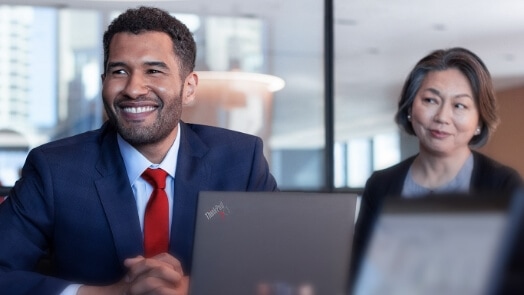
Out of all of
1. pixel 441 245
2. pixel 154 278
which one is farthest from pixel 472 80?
pixel 441 245

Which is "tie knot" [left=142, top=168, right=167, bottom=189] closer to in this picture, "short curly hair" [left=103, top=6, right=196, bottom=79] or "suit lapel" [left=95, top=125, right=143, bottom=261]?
"suit lapel" [left=95, top=125, right=143, bottom=261]

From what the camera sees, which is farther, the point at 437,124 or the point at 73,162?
the point at 437,124

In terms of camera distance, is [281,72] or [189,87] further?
[281,72]

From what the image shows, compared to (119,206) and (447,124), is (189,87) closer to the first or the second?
(119,206)

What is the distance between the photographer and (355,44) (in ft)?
17.0

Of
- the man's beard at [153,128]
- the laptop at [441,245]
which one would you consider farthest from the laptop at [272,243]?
the man's beard at [153,128]

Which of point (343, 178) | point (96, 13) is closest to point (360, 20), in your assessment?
point (343, 178)

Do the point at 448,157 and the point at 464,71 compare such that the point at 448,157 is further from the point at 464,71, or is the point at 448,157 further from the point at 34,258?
the point at 34,258

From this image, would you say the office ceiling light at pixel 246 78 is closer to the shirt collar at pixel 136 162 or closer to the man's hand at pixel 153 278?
the shirt collar at pixel 136 162

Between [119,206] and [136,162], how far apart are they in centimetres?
14

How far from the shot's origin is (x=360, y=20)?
204 inches

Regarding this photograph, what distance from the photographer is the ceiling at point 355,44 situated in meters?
5.08

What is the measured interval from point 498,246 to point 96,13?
14.5 feet

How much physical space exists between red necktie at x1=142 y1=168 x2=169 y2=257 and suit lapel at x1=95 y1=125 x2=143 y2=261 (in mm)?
23
